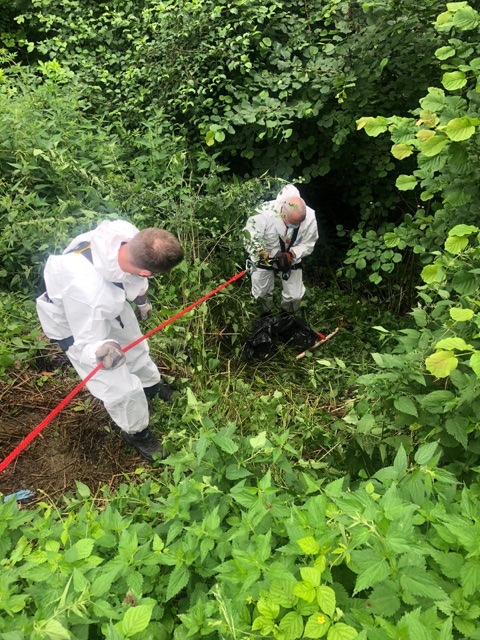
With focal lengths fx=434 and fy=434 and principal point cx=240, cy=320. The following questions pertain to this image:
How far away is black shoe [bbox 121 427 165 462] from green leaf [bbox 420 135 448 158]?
247 cm

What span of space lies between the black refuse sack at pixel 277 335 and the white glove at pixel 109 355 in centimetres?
180

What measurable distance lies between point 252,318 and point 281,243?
86 centimetres

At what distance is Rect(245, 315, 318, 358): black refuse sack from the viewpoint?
14.1 feet

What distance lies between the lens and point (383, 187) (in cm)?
494

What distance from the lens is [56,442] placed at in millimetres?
3176

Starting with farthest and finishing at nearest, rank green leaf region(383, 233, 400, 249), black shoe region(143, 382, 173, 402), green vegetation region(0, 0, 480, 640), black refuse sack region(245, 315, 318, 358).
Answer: black refuse sack region(245, 315, 318, 358) → black shoe region(143, 382, 173, 402) → green leaf region(383, 233, 400, 249) → green vegetation region(0, 0, 480, 640)

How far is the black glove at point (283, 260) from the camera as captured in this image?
4336mm

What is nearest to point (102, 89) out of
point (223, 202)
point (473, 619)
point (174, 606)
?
point (223, 202)

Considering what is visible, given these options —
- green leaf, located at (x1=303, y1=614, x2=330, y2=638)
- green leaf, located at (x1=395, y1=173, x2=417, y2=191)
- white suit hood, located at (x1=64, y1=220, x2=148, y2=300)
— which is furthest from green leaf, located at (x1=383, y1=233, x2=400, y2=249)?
green leaf, located at (x1=303, y1=614, x2=330, y2=638)

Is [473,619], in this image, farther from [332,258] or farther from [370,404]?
[332,258]

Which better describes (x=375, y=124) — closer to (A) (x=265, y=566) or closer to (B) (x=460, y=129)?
(B) (x=460, y=129)

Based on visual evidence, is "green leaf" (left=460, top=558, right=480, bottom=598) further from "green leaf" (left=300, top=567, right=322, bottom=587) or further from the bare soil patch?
the bare soil patch

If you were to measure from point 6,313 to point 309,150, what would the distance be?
337 cm

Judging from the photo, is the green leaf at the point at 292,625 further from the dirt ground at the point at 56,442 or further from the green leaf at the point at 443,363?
the dirt ground at the point at 56,442
